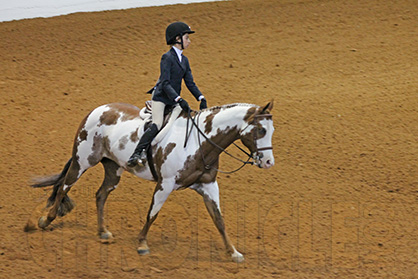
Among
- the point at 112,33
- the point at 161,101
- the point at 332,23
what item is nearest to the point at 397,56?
the point at 332,23

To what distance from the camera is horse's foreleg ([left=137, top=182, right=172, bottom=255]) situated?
7824 mm

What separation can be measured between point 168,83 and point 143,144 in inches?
32.7

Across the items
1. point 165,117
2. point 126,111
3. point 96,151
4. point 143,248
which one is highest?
point 126,111

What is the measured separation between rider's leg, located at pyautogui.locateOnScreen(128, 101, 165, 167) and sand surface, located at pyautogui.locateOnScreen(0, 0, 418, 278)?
1284mm

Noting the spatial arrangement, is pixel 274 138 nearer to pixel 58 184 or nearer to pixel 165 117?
pixel 165 117

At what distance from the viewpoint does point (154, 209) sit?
7.92 metres

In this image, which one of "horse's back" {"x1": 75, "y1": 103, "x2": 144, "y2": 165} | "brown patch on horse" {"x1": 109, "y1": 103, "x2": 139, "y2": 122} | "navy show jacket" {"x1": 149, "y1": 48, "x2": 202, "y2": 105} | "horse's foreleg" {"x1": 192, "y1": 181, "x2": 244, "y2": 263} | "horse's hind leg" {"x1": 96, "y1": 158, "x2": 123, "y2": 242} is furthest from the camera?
"horse's hind leg" {"x1": 96, "y1": 158, "x2": 123, "y2": 242}

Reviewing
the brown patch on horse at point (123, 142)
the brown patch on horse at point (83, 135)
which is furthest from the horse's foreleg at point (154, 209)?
the brown patch on horse at point (83, 135)

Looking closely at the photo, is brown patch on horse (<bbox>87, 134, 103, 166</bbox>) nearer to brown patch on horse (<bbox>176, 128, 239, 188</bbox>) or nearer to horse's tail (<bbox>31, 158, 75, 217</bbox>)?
horse's tail (<bbox>31, 158, 75, 217</bbox>)

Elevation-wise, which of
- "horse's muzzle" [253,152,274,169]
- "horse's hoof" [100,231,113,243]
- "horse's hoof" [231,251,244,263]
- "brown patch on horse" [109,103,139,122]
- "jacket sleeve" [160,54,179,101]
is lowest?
"horse's hoof" [231,251,244,263]

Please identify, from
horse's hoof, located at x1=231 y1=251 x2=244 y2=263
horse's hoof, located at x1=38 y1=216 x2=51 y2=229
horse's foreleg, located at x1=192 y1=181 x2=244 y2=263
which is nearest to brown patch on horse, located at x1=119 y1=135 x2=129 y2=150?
horse's foreleg, located at x1=192 y1=181 x2=244 y2=263

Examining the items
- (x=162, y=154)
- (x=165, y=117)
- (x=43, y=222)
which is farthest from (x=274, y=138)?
(x=43, y=222)

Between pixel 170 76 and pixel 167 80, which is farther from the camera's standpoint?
pixel 170 76

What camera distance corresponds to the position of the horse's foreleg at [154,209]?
7.82m
